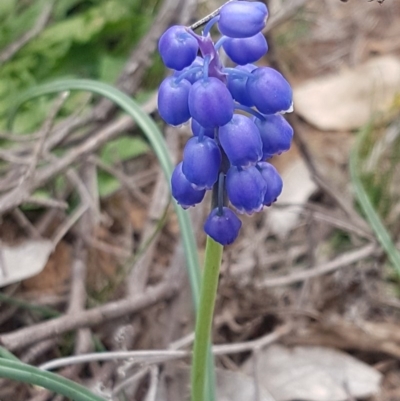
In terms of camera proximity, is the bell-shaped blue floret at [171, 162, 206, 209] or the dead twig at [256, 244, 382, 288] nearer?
the bell-shaped blue floret at [171, 162, 206, 209]

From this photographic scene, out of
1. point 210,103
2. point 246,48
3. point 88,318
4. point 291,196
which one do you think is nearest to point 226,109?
point 210,103

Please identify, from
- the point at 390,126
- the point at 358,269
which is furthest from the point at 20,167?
the point at 390,126

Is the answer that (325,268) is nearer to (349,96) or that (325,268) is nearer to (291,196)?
(291,196)

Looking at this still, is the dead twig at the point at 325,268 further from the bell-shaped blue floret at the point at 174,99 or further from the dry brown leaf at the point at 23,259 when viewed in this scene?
the bell-shaped blue floret at the point at 174,99

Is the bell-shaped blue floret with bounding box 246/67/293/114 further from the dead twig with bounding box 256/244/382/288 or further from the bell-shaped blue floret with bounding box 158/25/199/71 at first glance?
the dead twig with bounding box 256/244/382/288

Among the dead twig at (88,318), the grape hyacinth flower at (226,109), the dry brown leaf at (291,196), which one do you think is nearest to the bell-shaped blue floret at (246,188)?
the grape hyacinth flower at (226,109)

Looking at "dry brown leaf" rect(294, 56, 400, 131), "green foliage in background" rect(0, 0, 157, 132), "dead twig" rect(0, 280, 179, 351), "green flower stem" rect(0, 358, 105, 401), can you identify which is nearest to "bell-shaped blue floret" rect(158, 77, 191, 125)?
"green flower stem" rect(0, 358, 105, 401)
